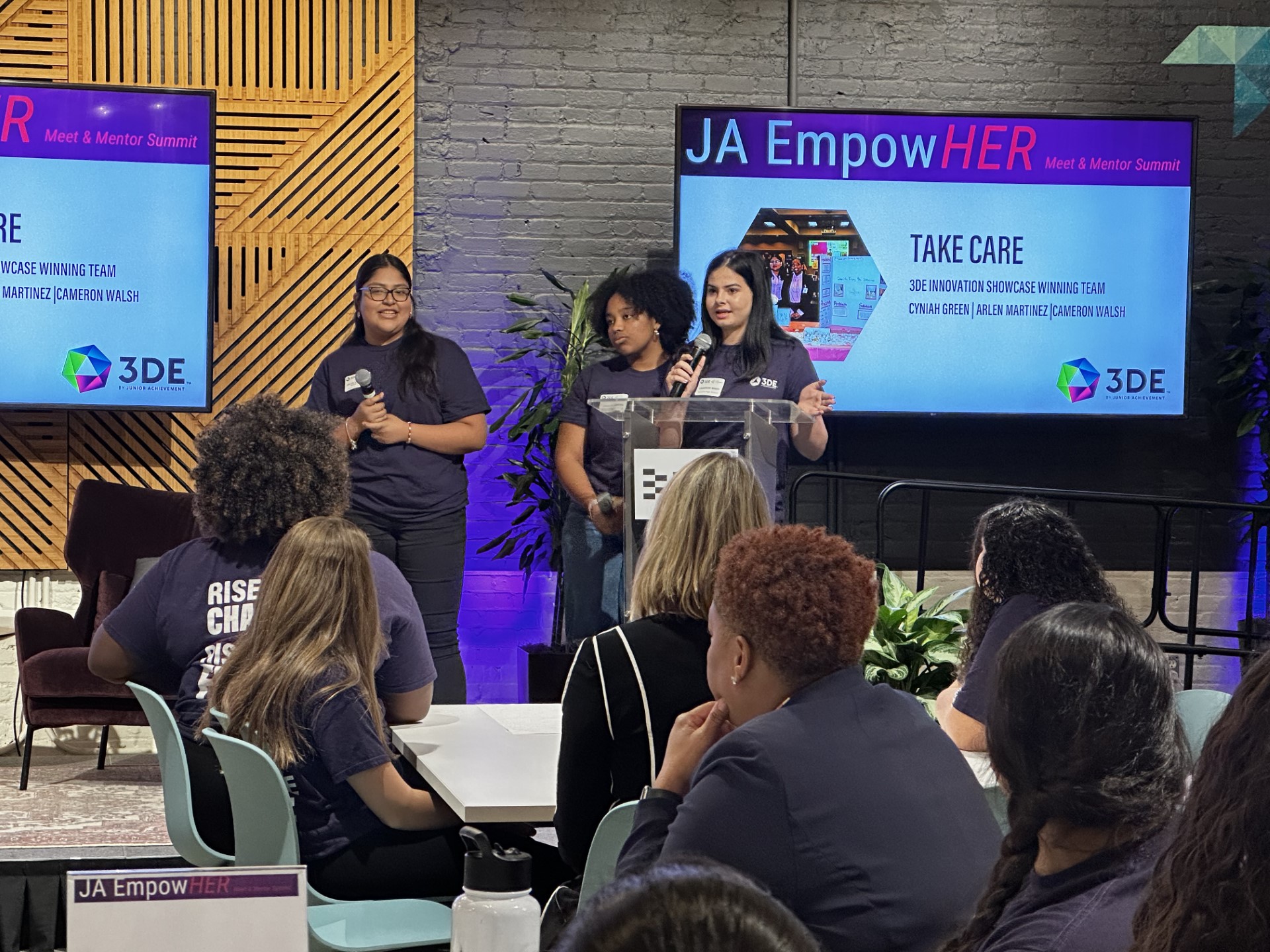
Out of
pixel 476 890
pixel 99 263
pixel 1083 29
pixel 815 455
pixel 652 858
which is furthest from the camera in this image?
pixel 1083 29

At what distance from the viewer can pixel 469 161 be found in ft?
20.3

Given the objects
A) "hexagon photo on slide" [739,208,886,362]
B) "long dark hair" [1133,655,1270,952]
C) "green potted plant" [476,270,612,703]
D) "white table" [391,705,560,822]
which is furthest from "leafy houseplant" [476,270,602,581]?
"long dark hair" [1133,655,1270,952]

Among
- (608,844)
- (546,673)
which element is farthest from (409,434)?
(608,844)

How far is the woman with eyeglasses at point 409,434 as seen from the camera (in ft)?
16.8

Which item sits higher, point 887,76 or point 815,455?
point 887,76

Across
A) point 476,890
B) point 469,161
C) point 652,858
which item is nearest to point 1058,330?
point 469,161

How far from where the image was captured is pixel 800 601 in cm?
172

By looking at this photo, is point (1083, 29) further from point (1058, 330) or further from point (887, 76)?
point (1058, 330)

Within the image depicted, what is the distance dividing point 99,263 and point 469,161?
158 cm

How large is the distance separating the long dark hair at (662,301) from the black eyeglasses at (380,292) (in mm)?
736

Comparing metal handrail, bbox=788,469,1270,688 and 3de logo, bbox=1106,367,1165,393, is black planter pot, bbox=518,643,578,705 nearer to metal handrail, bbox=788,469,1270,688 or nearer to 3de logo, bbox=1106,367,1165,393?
metal handrail, bbox=788,469,1270,688

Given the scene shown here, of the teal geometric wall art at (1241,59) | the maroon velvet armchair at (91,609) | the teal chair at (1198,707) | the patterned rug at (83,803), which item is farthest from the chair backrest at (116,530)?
the teal geometric wall art at (1241,59)

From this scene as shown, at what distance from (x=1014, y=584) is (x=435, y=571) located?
2.83 meters

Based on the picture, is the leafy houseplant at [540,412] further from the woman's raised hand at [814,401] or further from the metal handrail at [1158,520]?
the woman's raised hand at [814,401]
